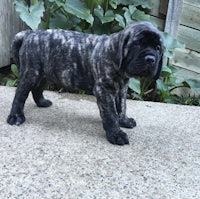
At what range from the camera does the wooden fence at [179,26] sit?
4172 millimetres

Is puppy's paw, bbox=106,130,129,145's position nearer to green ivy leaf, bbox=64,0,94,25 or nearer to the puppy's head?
the puppy's head

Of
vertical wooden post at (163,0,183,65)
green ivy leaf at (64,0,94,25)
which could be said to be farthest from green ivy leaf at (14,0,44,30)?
vertical wooden post at (163,0,183,65)

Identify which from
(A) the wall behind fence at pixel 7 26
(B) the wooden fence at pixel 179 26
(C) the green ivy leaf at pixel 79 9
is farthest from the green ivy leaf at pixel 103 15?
(A) the wall behind fence at pixel 7 26

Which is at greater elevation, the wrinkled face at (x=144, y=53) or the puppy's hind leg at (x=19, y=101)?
the wrinkled face at (x=144, y=53)

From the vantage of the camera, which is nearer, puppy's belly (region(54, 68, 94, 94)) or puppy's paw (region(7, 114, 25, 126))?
puppy's belly (region(54, 68, 94, 94))

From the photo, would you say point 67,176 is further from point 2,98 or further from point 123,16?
point 123,16

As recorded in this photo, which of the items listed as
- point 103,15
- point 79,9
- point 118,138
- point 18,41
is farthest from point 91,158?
point 103,15

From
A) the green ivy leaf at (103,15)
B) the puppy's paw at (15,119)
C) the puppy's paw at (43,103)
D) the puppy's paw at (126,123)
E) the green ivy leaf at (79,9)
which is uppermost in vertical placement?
the green ivy leaf at (79,9)

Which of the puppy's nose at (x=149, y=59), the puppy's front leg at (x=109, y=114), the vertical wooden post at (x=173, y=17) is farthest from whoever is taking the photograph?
the vertical wooden post at (x=173, y=17)

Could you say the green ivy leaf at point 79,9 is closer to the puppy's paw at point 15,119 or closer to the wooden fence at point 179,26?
the wooden fence at point 179,26

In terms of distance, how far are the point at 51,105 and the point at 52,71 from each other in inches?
27.4

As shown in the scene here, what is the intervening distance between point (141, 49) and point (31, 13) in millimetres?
1596

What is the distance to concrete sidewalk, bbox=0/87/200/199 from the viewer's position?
2.06 meters

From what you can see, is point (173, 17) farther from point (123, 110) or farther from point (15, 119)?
point (15, 119)
